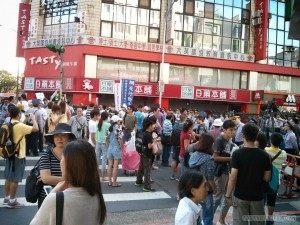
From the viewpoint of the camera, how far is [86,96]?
25109 mm

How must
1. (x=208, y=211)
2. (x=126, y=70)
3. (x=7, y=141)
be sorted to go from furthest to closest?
(x=126, y=70) → (x=7, y=141) → (x=208, y=211)

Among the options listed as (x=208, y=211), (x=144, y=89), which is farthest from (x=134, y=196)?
(x=144, y=89)

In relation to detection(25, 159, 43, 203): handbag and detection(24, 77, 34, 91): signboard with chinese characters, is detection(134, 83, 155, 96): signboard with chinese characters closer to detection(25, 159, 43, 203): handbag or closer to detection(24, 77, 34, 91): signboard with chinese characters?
detection(24, 77, 34, 91): signboard with chinese characters

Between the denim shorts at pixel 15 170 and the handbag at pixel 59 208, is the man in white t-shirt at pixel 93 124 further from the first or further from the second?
the handbag at pixel 59 208

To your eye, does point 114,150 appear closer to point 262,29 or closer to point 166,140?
point 166,140

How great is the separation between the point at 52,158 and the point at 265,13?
97.8ft

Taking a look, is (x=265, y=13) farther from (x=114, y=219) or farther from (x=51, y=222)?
(x=51, y=222)

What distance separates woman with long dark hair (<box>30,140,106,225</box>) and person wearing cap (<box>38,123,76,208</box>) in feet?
4.20

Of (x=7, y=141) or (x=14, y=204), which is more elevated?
(x=7, y=141)

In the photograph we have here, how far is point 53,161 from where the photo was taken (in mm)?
3699

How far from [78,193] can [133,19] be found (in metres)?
25.8

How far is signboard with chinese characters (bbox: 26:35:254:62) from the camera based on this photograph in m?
25.3

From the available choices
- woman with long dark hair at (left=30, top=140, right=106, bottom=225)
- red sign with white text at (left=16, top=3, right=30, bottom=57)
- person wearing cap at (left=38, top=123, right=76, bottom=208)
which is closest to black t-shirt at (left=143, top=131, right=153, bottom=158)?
person wearing cap at (left=38, top=123, right=76, bottom=208)

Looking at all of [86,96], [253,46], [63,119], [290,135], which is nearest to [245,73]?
[253,46]
